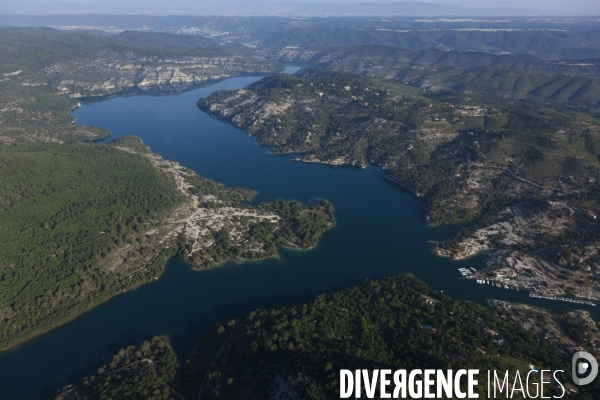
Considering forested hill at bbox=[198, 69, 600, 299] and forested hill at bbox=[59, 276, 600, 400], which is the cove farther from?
forested hill at bbox=[59, 276, 600, 400]

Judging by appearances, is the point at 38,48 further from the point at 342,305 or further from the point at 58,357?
the point at 342,305

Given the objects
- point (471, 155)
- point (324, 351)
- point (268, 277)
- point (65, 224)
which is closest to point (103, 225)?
point (65, 224)

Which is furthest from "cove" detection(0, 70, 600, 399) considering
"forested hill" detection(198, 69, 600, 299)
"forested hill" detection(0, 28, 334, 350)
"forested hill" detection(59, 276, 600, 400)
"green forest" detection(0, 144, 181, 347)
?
"forested hill" detection(59, 276, 600, 400)

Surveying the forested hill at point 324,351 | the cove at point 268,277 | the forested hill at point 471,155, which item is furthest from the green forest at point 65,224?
the forested hill at point 471,155

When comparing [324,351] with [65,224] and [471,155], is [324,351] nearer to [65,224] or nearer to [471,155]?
[65,224]

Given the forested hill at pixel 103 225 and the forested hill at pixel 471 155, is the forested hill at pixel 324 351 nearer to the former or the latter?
the forested hill at pixel 103 225
